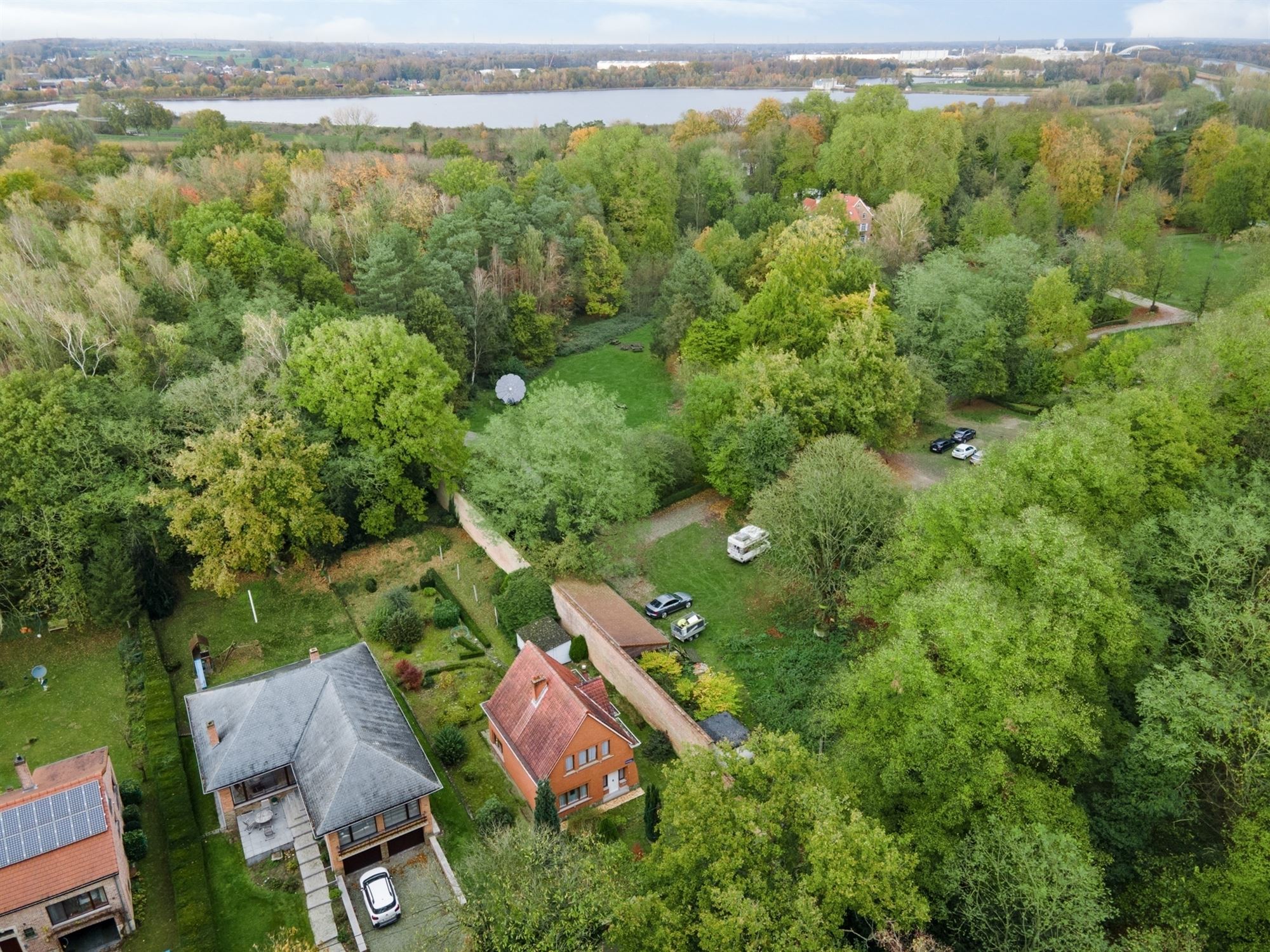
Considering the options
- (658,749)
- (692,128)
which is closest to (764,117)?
(692,128)

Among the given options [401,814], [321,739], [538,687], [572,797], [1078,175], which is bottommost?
[572,797]

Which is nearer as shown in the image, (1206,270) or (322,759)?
(322,759)

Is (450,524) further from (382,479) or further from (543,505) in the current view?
(543,505)

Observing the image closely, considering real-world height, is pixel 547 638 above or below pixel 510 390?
below

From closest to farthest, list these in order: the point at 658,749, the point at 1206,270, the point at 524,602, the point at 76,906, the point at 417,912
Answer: the point at 76,906
the point at 417,912
the point at 658,749
the point at 524,602
the point at 1206,270

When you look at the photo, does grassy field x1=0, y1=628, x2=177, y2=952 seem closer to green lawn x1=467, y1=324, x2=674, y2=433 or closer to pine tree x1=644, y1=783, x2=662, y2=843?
pine tree x1=644, y1=783, x2=662, y2=843

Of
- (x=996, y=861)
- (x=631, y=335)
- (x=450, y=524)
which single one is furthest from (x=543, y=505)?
(x=631, y=335)

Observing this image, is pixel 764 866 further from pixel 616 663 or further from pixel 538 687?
pixel 616 663
